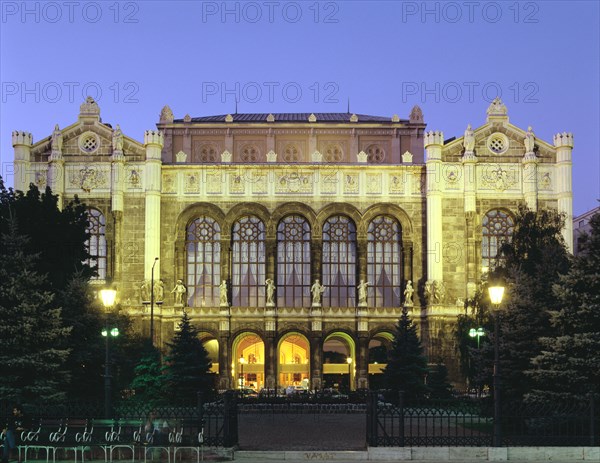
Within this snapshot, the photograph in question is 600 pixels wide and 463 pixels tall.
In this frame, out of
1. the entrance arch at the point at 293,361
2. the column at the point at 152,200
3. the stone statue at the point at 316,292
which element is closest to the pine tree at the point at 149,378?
the column at the point at 152,200

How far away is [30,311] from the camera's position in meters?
32.7

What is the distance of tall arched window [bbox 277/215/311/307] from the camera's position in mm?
72500

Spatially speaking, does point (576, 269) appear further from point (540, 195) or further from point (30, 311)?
point (540, 195)

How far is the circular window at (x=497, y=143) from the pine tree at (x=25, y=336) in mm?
46338

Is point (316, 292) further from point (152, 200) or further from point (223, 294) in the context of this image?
point (152, 200)

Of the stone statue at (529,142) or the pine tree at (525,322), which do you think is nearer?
the pine tree at (525,322)

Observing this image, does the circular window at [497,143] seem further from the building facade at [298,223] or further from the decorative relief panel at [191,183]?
the decorative relief panel at [191,183]

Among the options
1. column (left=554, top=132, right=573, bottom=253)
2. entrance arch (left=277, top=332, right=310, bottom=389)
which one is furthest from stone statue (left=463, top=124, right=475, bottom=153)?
entrance arch (left=277, top=332, right=310, bottom=389)

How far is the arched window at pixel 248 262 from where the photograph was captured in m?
72.6

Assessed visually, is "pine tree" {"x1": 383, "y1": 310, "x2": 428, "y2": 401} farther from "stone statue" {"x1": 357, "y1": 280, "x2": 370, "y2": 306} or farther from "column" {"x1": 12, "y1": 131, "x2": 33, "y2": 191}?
"column" {"x1": 12, "y1": 131, "x2": 33, "y2": 191}

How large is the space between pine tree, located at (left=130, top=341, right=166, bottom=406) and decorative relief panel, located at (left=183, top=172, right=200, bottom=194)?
16806mm

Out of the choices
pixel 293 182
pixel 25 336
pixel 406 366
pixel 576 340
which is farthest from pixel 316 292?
pixel 576 340

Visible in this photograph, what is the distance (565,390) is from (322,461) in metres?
9.25

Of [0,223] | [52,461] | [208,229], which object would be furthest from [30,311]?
[208,229]
